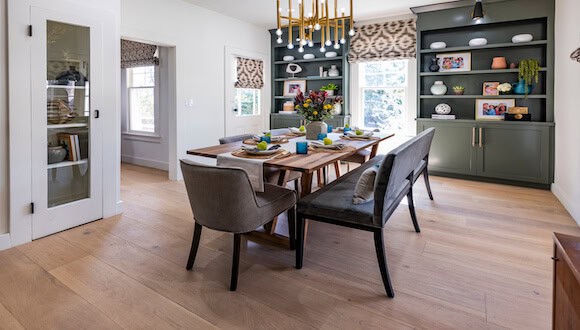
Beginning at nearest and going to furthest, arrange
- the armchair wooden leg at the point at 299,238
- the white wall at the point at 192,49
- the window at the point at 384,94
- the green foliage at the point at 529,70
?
1. the armchair wooden leg at the point at 299,238
2. the white wall at the point at 192,49
3. the green foliage at the point at 529,70
4. the window at the point at 384,94

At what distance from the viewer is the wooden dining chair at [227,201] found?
1.90 m

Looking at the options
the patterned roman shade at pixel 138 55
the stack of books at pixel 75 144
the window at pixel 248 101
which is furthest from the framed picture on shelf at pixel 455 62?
the stack of books at pixel 75 144

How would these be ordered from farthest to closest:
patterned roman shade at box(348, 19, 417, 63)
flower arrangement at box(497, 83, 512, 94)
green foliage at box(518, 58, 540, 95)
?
patterned roman shade at box(348, 19, 417, 63) < flower arrangement at box(497, 83, 512, 94) < green foliage at box(518, 58, 540, 95)

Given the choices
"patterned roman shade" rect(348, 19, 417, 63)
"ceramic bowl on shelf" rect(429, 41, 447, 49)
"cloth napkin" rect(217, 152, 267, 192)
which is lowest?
"cloth napkin" rect(217, 152, 267, 192)

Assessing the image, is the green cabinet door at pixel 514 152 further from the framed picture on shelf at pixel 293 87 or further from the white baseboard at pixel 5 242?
the white baseboard at pixel 5 242

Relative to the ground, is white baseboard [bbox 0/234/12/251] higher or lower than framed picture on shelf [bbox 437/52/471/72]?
lower

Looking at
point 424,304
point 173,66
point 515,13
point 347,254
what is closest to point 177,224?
point 347,254

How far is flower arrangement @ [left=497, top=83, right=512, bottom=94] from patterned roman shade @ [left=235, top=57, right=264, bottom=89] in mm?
3815

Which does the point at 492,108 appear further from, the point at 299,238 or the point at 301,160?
the point at 299,238

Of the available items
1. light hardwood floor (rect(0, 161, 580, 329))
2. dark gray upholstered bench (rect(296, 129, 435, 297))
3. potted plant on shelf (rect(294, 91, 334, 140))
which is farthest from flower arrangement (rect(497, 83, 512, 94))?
dark gray upholstered bench (rect(296, 129, 435, 297))

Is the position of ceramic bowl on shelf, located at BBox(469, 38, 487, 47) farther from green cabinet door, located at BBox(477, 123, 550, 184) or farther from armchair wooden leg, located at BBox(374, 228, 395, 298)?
armchair wooden leg, located at BBox(374, 228, 395, 298)

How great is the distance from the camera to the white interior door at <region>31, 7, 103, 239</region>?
2701mm

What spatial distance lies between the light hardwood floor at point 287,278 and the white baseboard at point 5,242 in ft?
0.34

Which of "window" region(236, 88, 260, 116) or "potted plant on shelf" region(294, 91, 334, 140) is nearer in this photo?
"potted plant on shelf" region(294, 91, 334, 140)
